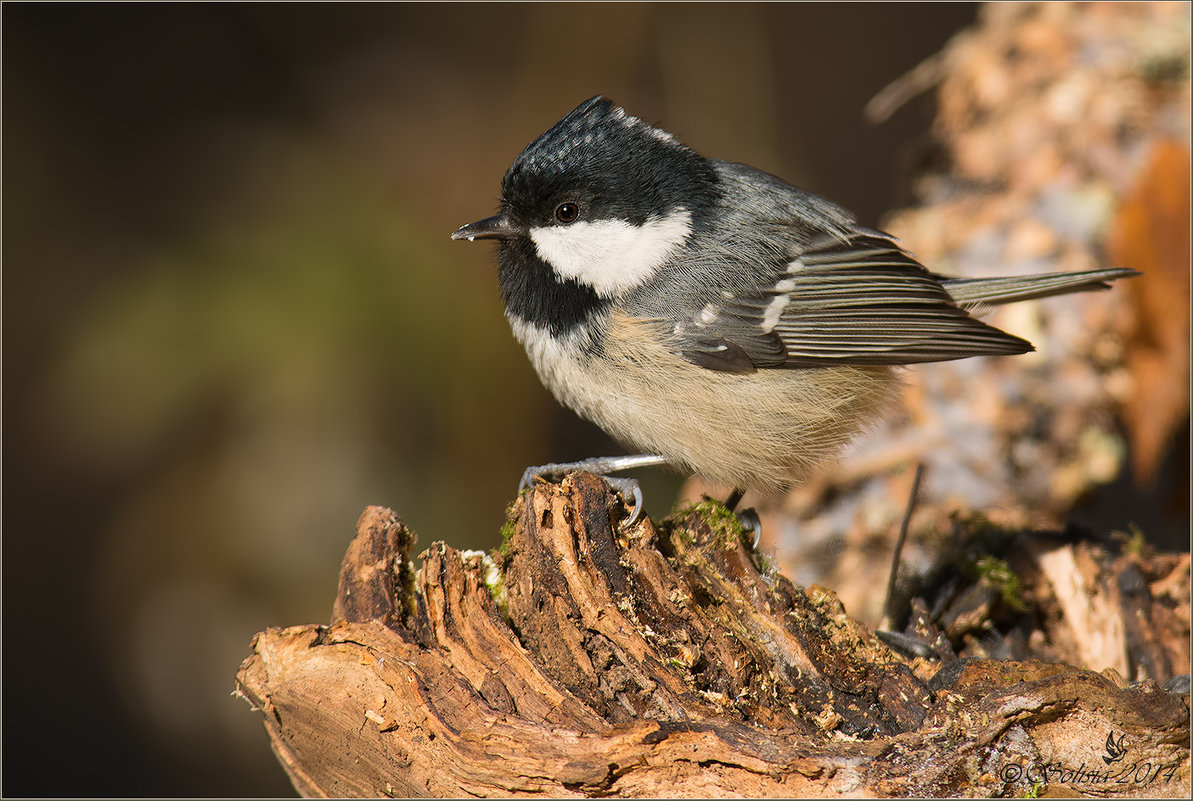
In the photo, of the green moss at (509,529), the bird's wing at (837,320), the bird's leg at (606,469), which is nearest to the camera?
the green moss at (509,529)

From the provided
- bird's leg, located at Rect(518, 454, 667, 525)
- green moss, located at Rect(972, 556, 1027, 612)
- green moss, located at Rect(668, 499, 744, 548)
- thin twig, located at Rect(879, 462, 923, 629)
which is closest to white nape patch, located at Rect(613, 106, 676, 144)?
bird's leg, located at Rect(518, 454, 667, 525)

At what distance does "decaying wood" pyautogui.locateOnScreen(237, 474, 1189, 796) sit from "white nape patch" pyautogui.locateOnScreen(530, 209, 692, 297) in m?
0.71

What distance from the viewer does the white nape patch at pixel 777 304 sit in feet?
7.95

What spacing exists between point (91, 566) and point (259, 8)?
2.58 m

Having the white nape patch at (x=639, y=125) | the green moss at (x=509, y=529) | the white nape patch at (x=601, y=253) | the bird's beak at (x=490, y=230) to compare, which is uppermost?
the white nape patch at (x=639, y=125)

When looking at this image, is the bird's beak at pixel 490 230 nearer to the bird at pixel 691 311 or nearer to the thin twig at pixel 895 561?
the bird at pixel 691 311

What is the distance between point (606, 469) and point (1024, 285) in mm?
1310

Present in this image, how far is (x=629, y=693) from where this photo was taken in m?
1.61

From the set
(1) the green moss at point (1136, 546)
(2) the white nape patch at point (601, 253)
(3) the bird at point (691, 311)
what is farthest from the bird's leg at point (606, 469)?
(1) the green moss at point (1136, 546)

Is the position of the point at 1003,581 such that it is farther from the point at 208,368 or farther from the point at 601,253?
the point at 208,368

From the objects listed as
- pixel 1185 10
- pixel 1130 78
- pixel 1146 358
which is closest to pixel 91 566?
pixel 1146 358

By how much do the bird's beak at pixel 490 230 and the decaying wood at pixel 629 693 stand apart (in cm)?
82

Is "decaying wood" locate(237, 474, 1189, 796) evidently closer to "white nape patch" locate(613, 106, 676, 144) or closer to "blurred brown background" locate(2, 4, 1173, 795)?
"white nape patch" locate(613, 106, 676, 144)

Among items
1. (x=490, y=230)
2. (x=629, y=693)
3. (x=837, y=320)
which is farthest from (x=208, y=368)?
(x=629, y=693)
